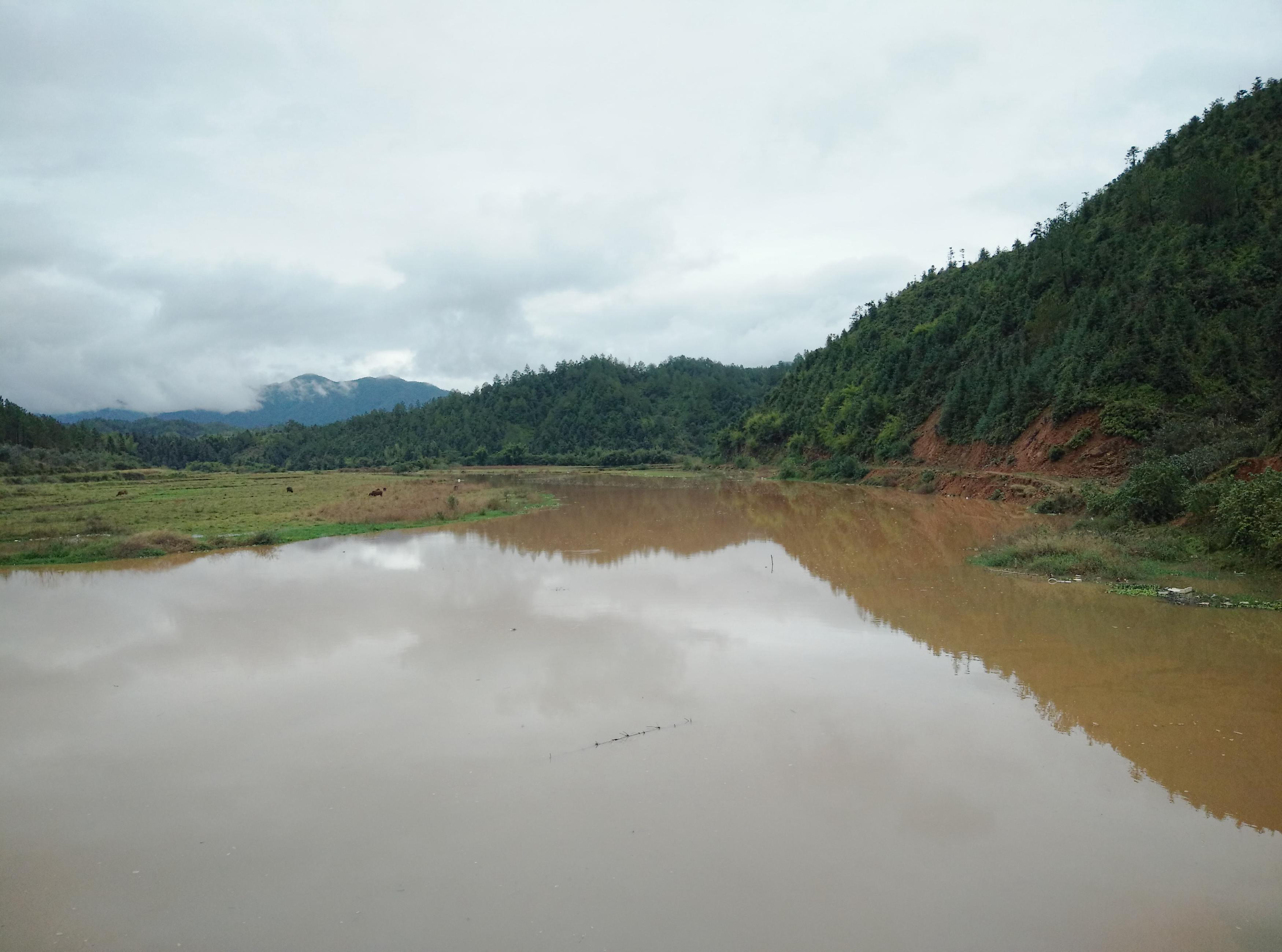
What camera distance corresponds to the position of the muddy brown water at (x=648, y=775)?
512cm

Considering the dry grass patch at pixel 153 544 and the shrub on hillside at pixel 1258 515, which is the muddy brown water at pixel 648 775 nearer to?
the shrub on hillside at pixel 1258 515

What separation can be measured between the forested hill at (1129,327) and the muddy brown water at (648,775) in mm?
15770

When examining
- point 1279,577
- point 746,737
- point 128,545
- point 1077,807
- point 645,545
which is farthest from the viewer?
point 645,545

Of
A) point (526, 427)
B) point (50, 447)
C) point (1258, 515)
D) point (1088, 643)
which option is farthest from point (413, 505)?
point (526, 427)

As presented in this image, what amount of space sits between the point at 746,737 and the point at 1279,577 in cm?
1159

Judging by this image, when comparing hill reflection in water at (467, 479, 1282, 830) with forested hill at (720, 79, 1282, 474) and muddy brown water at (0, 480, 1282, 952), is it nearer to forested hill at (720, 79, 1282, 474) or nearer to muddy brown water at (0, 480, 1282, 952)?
muddy brown water at (0, 480, 1282, 952)

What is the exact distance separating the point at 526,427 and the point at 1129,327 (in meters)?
95.7

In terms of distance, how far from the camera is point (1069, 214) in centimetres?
5697

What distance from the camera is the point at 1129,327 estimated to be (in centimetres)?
3566

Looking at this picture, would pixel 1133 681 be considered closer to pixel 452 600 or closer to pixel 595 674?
pixel 595 674

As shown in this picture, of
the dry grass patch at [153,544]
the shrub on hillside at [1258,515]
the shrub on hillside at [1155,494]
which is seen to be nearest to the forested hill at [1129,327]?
the shrub on hillside at [1155,494]

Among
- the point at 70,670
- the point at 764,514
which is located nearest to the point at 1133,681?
the point at 70,670

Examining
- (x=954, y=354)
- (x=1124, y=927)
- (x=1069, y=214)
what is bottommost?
(x=1124, y=927)

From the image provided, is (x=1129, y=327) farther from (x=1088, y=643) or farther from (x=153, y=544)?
(x=153, y=544)
